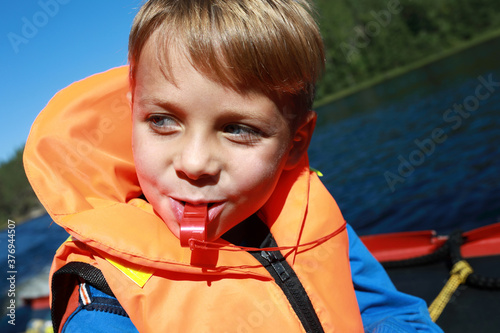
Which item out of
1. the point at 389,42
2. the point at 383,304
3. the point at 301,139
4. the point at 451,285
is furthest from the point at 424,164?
the point at 389,42

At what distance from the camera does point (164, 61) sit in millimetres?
1092

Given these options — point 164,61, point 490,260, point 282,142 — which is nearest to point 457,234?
point 490,260

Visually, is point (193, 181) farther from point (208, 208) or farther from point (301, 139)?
point (301, 139)

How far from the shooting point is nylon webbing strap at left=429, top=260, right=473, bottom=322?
89.6 inches

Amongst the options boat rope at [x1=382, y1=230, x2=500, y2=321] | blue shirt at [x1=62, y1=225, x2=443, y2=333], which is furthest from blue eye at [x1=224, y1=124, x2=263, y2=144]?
boat rope at [x1=382, y1=230, x2=500, y2=321]

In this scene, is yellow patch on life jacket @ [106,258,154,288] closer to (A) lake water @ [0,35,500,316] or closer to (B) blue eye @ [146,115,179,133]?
(B) blue eye @ [146,115,179,133]

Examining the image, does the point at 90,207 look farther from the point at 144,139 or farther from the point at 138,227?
the point at 144,139

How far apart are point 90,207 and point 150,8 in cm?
65

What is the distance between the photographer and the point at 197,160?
3.43ft

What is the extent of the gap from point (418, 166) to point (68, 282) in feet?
24.1

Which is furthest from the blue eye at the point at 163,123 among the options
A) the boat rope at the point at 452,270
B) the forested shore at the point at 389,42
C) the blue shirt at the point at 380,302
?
the forested shore at the point at 389,42

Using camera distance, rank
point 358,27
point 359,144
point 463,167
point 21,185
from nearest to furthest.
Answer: point 463,167
point 359,144
point 21,185
point 358,27

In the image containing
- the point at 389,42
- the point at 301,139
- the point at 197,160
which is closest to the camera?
the point at 197,160

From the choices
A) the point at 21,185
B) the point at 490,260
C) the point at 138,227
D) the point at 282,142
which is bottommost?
the point at 21,185
